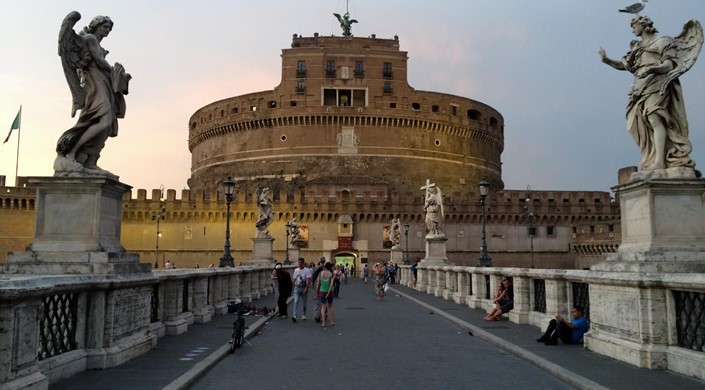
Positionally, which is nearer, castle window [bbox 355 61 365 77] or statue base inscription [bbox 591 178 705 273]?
statue base inscription [bbox 591 178 705 273]

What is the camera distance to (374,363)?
27.6 ft

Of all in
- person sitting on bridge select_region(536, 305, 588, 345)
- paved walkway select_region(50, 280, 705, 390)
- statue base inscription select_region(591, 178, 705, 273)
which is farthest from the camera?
person sitting on bridge select_region(536, 305, 588, 345)

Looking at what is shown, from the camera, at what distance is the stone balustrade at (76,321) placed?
515 cm

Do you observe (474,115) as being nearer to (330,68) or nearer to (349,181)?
(330,68)

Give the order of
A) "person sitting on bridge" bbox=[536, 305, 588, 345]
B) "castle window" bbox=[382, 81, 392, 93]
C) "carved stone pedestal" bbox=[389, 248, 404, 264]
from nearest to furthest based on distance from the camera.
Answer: "person sitting on bridge" bbox=[536, 305, 588, 345] < "carved stone pedestal" bbox=[389, 248, 404, 264] < "castle window" bbox=[382, 81, 392, 93]

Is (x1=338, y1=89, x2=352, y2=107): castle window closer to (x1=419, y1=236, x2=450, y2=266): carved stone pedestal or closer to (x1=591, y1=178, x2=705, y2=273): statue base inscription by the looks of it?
(x1=419, y1=236, x2=450, y2=266): carved stone pedestal

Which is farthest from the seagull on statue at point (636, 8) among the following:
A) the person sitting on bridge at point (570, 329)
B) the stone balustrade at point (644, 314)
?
the person sitting on bridge at point (570, 329)

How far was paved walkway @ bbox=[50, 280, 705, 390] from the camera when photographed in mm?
6770

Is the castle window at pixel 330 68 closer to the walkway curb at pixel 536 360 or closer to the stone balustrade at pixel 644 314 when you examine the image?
the walkway curb at pixel 536 360

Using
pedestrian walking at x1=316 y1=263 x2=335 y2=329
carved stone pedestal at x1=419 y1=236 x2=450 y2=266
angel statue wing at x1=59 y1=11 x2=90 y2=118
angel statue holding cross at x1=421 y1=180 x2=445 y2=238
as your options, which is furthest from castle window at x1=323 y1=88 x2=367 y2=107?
angel statue wing at x1=59 y1=11 x2=90 y2=118

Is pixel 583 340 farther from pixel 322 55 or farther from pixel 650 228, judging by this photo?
pixel 322 55

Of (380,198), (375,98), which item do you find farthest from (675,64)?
(375,98)

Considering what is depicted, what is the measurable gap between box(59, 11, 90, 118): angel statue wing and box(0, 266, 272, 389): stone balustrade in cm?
236

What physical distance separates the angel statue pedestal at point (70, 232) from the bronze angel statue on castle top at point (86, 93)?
191 millimetres
